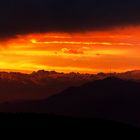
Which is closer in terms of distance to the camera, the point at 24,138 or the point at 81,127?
the point at 24,138

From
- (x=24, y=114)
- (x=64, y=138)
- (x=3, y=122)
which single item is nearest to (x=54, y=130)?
(x=64, y=138)

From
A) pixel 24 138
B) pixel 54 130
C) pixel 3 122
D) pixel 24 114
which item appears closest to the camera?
pixel 24 138

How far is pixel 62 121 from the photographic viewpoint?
140375mm

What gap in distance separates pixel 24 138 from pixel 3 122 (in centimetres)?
1745

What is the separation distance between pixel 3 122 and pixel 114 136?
26489mm

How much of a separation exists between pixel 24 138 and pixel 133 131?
28.6 m

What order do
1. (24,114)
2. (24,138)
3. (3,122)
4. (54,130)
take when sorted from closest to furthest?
(24,138), (54,130), (3,122), (24,114)

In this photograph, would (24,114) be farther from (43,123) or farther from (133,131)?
(133,131)

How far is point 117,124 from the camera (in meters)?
144

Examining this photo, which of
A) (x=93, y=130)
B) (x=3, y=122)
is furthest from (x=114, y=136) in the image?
(x=3, y=122)

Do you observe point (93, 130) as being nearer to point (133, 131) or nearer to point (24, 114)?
point (133, 131)

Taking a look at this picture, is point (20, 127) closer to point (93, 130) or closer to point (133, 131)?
point (93, 130)

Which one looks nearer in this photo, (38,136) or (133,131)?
(38,136)

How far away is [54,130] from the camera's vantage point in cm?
12862
